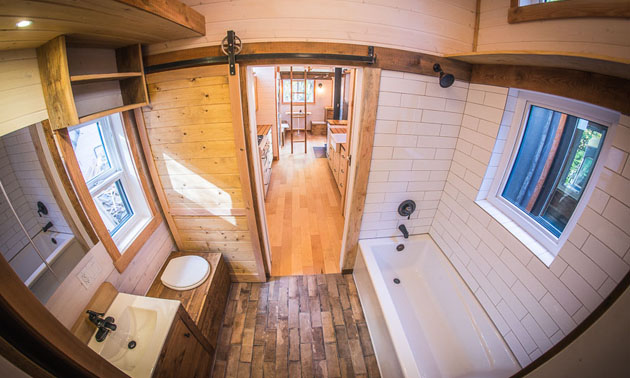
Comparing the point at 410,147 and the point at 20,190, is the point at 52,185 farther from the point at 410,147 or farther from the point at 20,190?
the point at 410,147

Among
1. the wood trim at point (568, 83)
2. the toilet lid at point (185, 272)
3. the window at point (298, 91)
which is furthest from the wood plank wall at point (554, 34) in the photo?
the window at point (298, 91)

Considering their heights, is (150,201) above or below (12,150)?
below

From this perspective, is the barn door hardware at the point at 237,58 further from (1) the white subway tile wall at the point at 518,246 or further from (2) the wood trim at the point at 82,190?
(1) the white subway tile wall at the point at 518,246

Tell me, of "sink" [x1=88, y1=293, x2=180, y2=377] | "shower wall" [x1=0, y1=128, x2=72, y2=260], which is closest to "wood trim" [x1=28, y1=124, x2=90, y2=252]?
"shower wall" [x1=0, y1=128, x2=72, y2=260]

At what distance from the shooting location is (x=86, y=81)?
4.81ft

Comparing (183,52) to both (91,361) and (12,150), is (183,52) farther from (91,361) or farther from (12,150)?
(91,361)

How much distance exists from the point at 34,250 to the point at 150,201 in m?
0.95

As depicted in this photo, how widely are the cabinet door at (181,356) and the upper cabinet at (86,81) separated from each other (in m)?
1.41

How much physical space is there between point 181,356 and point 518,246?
2.47 meters

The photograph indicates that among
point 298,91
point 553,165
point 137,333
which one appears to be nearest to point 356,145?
point 553,165

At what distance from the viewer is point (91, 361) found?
68 centimetres

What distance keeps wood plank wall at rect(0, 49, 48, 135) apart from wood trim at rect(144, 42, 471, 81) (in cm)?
67

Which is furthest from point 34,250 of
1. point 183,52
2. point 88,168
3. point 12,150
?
point 183,52

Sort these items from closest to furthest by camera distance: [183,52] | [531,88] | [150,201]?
[531,88] < [183,52] < [150,201]
